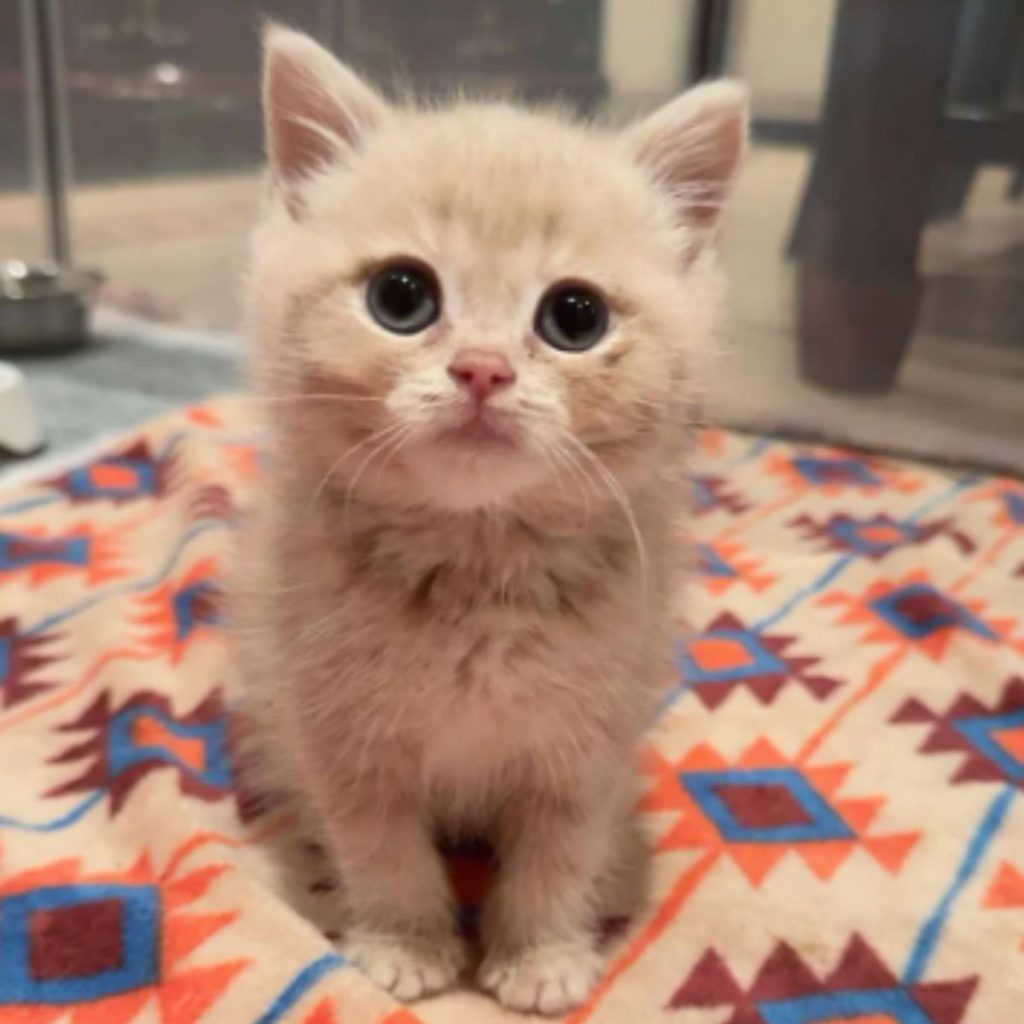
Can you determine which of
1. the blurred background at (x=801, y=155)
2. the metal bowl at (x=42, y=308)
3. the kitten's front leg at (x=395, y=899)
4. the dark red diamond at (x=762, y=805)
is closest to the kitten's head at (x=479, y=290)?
the kitten's front leg at (x=395, y=899)

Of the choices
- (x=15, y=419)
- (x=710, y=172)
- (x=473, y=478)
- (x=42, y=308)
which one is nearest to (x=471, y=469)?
(x=473, y=478)

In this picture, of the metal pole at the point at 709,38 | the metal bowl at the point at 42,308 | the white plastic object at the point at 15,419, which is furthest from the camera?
the metal bowl at the point at 42,308

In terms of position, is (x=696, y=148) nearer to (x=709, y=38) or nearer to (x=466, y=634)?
(x=466, y=634)

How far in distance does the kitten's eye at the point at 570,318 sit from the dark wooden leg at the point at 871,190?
1336mm

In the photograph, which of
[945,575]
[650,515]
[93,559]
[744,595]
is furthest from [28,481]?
[945,575]

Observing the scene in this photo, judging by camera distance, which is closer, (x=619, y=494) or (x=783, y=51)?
(x=619, y=494)

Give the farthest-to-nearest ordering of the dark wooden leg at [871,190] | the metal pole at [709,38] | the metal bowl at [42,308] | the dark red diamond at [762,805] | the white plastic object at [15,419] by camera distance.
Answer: the metal bowl at [42,308] → the metal pole at [709,38] → the dark wooden leg at [871,190] → the white plastic object at [15,419] → the dark red diamond at [762,805]

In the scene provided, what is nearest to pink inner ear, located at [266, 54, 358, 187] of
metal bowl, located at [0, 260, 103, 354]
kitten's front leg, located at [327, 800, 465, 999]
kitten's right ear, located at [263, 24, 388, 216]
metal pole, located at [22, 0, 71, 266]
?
kitten's right ear, located at [263, 24, 388, 216]

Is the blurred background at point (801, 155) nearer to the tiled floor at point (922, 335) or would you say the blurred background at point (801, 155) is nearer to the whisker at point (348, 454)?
the tiled floor at point (922, 335)

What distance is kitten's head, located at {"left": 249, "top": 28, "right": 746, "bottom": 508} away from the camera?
0.68 m

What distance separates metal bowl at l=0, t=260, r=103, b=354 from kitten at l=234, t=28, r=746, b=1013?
1474 mm

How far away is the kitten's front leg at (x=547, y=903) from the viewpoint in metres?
0.83

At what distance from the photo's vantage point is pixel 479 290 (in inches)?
27.5

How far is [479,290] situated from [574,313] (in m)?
0.06
